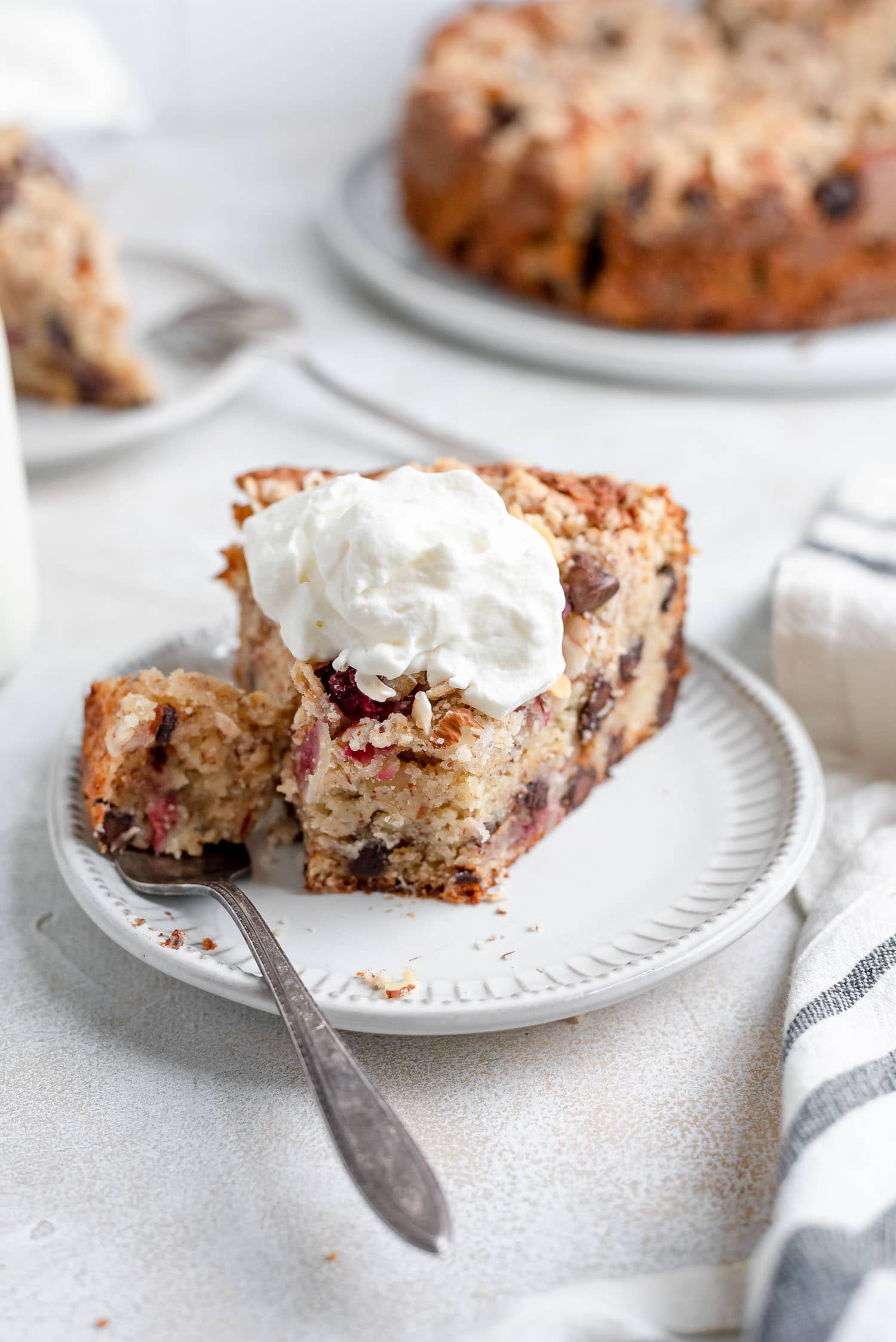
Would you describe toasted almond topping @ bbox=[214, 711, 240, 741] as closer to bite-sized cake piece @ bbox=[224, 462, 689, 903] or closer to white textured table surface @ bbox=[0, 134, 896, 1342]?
bite-sized cake piece @ bbox=[224, 462, 689, 903]

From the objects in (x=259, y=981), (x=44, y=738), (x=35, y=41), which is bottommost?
(x=44, y=738)

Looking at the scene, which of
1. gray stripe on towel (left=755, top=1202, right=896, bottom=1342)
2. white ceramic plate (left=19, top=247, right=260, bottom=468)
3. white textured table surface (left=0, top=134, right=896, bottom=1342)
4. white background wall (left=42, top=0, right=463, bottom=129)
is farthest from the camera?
white background wall (left=42, top=0, right=463, bottom=129)

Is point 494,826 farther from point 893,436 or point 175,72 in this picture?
point 175,72

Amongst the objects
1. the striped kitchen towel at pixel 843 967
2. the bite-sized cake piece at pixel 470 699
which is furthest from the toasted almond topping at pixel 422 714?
the striped kitchen towel at pixel 843 967

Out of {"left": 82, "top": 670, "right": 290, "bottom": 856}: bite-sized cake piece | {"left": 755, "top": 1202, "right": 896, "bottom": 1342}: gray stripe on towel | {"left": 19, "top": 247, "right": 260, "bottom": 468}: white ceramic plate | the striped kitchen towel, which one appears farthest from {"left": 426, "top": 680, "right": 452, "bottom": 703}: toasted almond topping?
{"left": 19, "top": 247, "right": 260, "bottom": 468}: white ceramic plate

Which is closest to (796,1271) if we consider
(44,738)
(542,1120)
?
(542,1120)
